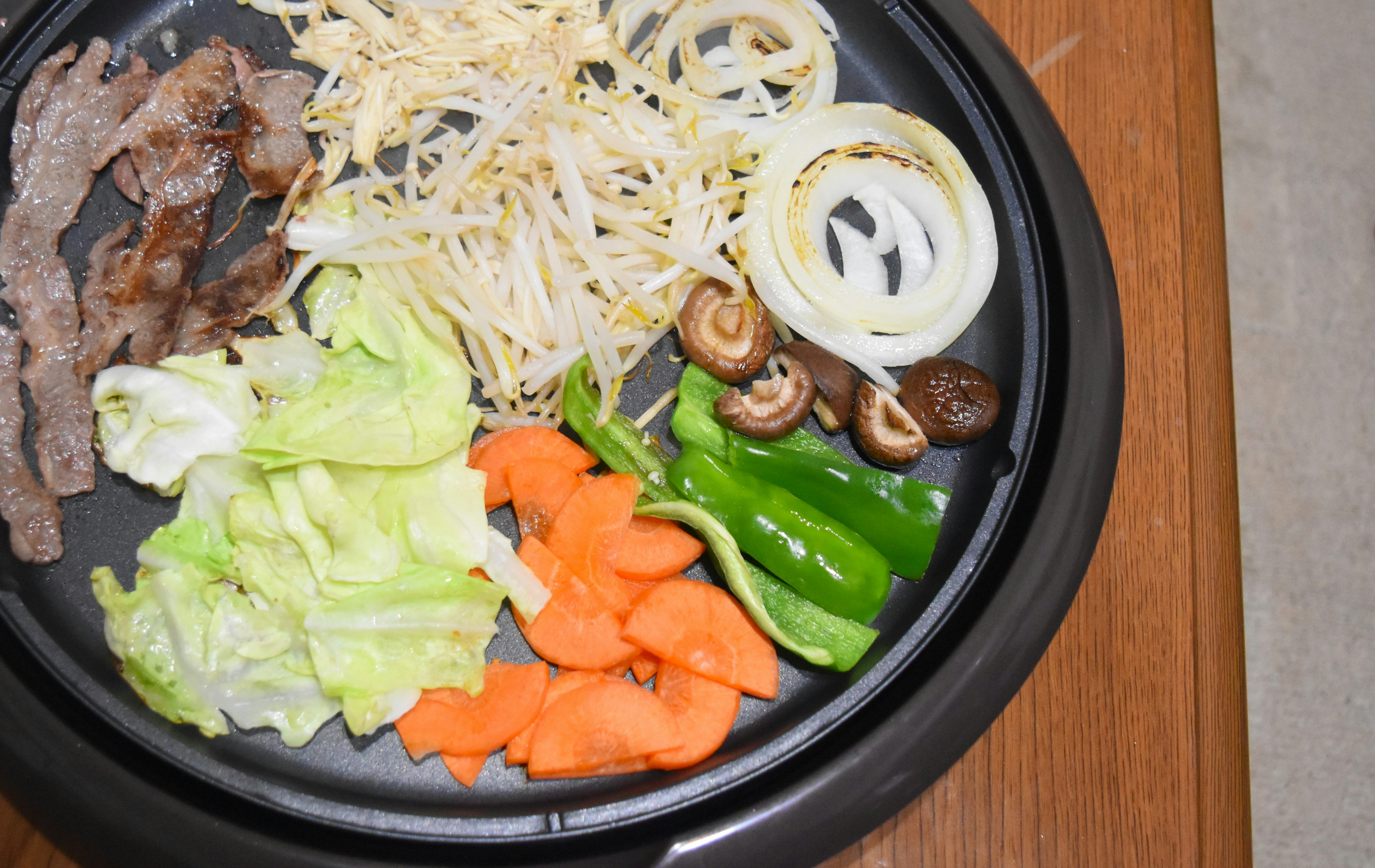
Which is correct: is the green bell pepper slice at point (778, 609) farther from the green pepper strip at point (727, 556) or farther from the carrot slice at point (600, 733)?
the carrot slice at point (600, 733)

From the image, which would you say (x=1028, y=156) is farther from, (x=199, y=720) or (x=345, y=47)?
(x=199, y=720)

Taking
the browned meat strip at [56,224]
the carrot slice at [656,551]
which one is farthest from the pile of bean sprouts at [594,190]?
the browned meat strip at [56,224]

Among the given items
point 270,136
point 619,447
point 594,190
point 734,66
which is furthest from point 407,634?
point 734,66

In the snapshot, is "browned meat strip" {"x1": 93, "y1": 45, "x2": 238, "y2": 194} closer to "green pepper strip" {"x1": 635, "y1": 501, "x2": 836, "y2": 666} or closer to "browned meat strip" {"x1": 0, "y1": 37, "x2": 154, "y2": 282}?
"browned meat strip" {"x1": 0, "y1": 37, "x2": 154, "y2": 282}

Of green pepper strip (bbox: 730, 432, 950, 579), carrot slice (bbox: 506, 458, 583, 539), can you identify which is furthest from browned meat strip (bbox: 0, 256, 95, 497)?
green pepper strip (bbox: 730, 432, 950, 579)

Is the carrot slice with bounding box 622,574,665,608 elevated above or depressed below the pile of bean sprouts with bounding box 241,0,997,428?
below

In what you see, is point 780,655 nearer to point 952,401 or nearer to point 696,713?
point 696,713
